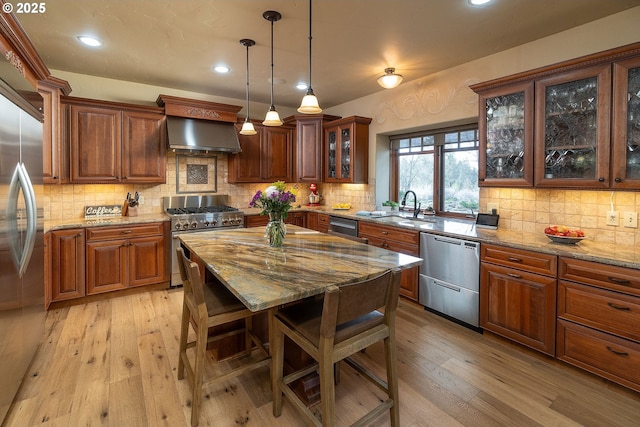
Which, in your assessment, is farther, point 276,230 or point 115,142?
point 115,142

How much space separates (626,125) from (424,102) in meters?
2.01

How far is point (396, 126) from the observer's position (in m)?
4.24

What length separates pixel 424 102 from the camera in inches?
151

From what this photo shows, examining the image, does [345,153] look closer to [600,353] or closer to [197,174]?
[197,174]

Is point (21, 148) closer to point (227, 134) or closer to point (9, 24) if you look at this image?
point (9, 24)

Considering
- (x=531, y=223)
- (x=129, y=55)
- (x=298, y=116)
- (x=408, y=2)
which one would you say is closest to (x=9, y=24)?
(x=129, y=55)

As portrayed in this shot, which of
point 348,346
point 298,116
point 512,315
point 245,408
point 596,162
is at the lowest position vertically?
point 245,408

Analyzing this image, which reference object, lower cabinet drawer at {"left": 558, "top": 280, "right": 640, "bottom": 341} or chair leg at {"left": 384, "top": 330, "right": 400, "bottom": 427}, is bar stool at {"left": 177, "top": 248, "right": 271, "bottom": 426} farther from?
lower cabinet drawer at {"left": 558, "top": 280, "right": 640, "bottom": 341}

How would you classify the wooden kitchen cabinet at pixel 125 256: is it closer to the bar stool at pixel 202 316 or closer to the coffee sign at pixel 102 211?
the coffee sign at pixel 102 211

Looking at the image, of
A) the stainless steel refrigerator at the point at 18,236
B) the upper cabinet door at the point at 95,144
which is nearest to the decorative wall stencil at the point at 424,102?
the upper cabinet door at the point at 95,144

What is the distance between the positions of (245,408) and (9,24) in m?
2.51

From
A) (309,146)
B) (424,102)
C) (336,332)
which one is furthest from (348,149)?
(336,332)

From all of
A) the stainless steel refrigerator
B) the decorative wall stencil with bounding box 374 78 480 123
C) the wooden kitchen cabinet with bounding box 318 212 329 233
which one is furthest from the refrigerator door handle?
the decorative wall stencil with bounding box 374 78 480 123

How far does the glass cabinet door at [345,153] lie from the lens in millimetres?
4641
